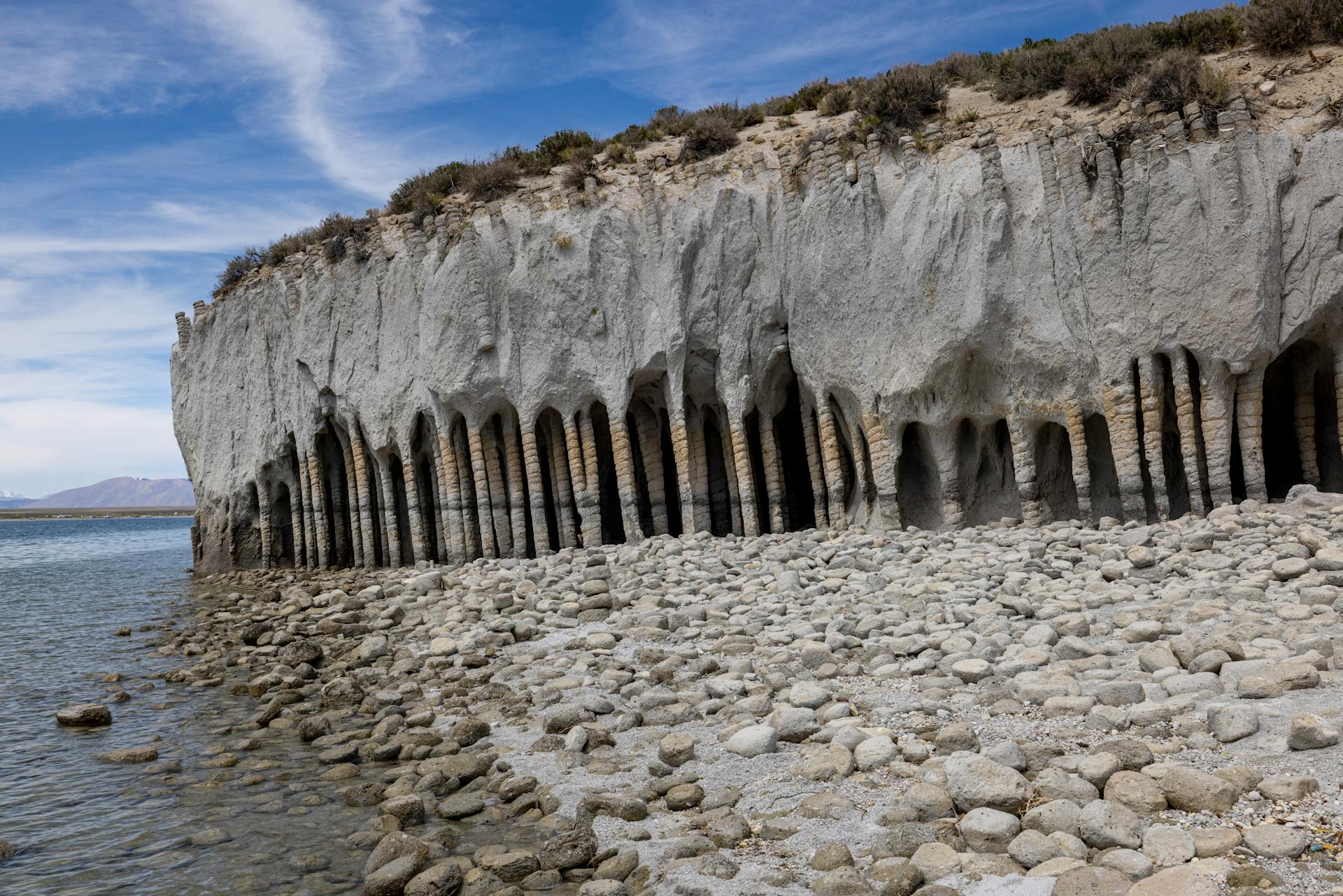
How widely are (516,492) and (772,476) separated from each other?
755 cm

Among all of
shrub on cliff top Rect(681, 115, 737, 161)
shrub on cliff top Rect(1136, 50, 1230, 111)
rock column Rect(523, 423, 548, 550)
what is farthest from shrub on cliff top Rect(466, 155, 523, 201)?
shrub on cliff top Rect(1136, 50, 1230, 111)

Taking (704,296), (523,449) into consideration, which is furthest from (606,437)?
(704,296)

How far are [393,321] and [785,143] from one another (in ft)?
44.5

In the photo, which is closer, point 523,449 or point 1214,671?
point 1214,671

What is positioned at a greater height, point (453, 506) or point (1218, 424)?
point (1218, 424)

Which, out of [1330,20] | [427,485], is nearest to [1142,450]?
[1330,20]

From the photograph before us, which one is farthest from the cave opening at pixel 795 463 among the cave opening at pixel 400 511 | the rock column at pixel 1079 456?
the cave opening at pixel 400 511

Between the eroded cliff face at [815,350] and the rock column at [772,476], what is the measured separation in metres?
0.10

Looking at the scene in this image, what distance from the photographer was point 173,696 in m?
14.7

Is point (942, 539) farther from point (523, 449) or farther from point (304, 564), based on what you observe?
point (304, 564)

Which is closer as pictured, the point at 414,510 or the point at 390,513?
the point at 414,510

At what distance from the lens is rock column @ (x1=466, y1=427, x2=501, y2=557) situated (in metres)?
26.5

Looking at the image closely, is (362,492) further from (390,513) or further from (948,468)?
(948,468)

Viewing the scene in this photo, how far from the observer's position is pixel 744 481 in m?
23.7
